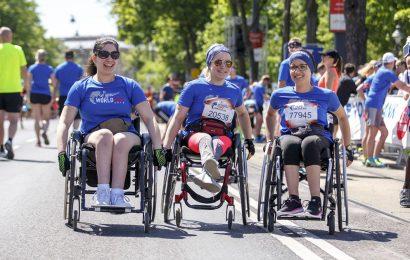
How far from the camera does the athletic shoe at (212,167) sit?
9180 millimetres

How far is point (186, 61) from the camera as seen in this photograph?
7262 cm

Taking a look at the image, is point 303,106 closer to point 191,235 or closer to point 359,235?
point 359,235

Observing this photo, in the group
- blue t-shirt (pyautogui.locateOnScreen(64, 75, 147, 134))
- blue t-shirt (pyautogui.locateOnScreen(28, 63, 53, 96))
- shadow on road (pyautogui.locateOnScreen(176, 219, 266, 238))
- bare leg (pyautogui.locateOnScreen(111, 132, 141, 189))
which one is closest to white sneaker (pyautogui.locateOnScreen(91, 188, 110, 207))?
bare leg (pyautogui.locateOnScreen(111, 132, 141, 189))

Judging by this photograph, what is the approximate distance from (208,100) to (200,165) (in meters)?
0.58

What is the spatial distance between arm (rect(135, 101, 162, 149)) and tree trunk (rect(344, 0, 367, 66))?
640 inches

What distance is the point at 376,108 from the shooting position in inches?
691

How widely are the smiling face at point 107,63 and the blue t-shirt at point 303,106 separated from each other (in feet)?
4.68

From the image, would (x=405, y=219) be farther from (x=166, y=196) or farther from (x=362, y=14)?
(x=362, y=14)

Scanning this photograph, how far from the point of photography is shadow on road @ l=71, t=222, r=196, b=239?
8836 mm

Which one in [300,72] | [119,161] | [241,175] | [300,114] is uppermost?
[300,72]

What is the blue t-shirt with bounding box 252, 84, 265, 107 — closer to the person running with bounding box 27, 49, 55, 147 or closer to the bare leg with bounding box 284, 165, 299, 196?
the person running with bounding box 27, 49, 55, 147

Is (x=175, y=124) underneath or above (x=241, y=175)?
above

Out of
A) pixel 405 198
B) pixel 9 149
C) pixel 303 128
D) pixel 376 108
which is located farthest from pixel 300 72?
pixel 9 149

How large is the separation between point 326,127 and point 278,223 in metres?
0.96
